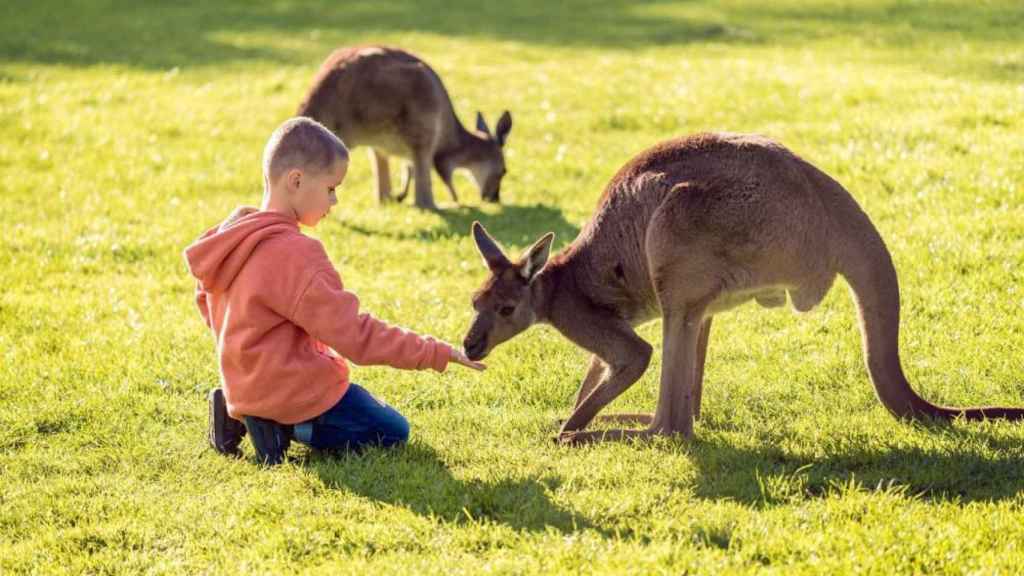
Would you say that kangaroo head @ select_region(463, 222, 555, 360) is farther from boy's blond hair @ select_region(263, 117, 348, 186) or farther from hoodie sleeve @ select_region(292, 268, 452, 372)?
boy's blond hair @ select_region(263, 117, 348, 186)

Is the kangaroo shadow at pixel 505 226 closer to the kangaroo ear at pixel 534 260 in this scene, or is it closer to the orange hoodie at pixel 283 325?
the kangaroo ear at pixel 534 260

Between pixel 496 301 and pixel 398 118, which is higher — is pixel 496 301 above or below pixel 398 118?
below

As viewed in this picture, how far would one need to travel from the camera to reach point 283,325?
4.76m

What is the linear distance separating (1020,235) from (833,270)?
2.77 meters

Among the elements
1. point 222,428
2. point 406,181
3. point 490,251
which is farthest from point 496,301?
point 406,181

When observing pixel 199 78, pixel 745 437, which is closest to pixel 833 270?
pixel 745 437

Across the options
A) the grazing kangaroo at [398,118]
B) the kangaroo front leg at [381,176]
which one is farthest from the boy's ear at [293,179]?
the kangaroo front leg at [381,176]

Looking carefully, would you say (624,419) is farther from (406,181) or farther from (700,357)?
(406,181)

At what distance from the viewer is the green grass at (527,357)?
4152 millimetres

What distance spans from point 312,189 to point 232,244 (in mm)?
333

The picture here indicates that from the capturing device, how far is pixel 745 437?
5020mm

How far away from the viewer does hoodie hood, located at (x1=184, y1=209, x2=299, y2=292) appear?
4691 mm

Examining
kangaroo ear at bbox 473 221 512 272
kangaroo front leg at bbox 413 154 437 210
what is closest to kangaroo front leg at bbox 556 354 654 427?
kangaroo ear at bbox 473 221 512 272

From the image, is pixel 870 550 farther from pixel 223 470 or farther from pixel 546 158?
pixel 546 158
